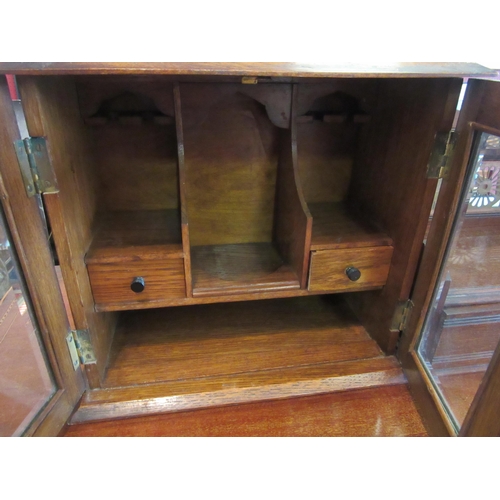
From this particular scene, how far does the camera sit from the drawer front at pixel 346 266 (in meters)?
0.94

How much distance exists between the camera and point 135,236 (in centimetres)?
96

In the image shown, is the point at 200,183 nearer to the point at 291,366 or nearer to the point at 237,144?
the point at 237,144

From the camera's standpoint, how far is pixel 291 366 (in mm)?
1013

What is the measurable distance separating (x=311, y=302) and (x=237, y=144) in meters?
0.56

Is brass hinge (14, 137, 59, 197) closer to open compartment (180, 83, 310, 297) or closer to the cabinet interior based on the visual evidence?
the cabinet interior

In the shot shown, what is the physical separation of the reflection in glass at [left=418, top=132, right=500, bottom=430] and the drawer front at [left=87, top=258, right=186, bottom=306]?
60 cm

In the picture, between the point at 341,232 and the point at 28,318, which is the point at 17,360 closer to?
the point at 28,318

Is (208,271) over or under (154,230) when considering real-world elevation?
under

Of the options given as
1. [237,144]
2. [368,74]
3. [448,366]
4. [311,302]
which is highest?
[368,74]

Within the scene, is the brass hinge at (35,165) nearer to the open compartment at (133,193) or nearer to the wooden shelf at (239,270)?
the open compartment at (133,193)

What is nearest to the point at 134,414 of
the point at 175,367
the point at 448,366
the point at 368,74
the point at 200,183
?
the point at 175,367

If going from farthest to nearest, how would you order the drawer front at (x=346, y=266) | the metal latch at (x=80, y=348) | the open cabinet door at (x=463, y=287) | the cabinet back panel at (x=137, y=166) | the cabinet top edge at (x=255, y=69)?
the cabinet back panel at (x=137, y=166)
the drawer front at (x=346, y=266)
the metal latch at (x=80, y=348)
the open cabinet door at (x=463, y=287)
the cabinet top edge at (x=255, y=69)

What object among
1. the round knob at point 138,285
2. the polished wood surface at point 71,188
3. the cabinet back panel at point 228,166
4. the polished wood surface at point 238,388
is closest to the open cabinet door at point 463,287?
the polished wood surface at point 238,388

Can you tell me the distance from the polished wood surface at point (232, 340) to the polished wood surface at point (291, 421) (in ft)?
0.34
